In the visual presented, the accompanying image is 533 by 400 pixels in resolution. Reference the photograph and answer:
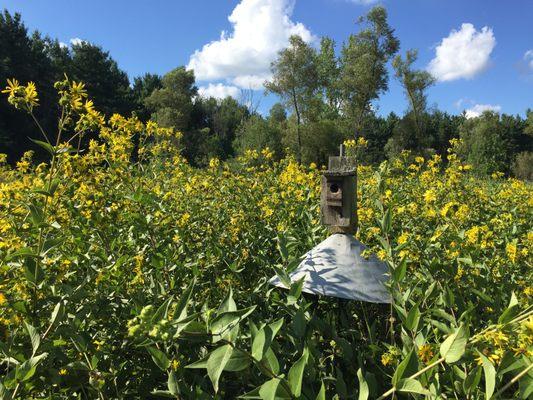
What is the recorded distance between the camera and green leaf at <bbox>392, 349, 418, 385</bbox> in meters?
0.79

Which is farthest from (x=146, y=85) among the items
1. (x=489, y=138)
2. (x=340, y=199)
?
(x=340, y=199)

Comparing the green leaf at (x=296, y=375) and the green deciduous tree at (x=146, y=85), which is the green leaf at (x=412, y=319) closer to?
the green leaf at (x=296, y=375)

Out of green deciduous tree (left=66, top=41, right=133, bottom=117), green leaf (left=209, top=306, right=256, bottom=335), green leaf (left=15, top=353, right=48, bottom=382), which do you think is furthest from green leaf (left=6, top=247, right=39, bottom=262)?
green deciduous tree (left=66, top=41, right=133, bottom=117)

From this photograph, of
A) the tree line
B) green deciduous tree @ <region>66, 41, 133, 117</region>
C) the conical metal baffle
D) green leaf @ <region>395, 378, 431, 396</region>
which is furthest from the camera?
green deciduous tree @ <region>66, 41, 133, 117</region>

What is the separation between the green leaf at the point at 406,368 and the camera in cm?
79

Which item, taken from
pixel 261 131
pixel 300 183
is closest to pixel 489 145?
pixel 261 131

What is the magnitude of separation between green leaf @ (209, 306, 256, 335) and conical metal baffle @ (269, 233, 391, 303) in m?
0.65

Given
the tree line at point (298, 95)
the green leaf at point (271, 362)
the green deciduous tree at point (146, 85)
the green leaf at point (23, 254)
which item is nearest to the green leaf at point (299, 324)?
the green leaf at point (271, 362)

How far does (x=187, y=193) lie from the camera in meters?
3.02

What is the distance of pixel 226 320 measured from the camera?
678mm

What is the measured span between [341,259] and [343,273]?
0.25 feet

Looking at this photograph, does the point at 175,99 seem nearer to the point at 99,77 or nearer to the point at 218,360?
the point at 99,77

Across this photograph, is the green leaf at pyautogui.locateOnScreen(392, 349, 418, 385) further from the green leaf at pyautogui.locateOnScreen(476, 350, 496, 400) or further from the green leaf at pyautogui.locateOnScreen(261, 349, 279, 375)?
the green leaf at pyautogui.locateOnScreen(261, 349, 279, 375)

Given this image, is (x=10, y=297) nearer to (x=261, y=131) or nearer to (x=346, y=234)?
(x=346, y=234)
